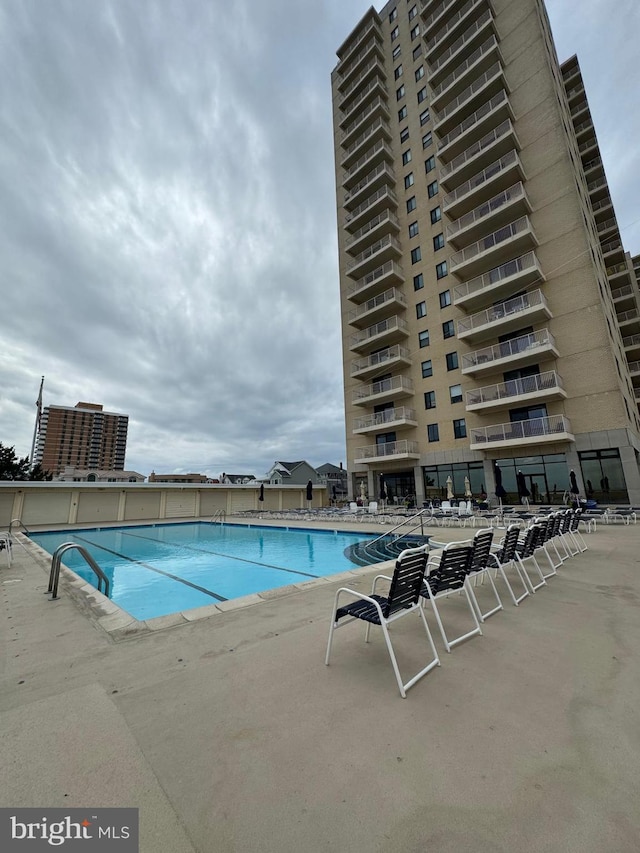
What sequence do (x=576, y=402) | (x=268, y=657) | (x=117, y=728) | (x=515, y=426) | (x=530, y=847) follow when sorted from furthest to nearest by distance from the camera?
(x=515, y=426) < (x=576, y=402) < (x=268, y=657) < (x=117, y=728) < (x=530, y=847)

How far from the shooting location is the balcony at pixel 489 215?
19641 mm

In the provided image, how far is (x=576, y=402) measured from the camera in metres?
17.4

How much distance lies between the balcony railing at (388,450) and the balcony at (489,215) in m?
13.9

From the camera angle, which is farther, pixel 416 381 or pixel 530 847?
pixel 416 381

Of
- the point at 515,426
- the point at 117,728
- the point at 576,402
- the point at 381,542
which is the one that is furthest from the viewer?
the point at 515,426

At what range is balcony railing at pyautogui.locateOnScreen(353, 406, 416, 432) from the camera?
23.8 metres

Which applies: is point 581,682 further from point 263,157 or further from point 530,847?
point 263,157

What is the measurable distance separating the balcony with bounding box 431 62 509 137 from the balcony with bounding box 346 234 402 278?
7.63 m

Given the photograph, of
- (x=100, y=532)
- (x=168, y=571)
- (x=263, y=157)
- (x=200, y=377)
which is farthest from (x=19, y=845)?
(x=200, y=377)

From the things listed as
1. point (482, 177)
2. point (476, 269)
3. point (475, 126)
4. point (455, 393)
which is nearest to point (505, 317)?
point (476, 269)

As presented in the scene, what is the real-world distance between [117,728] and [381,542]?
11.4 meters

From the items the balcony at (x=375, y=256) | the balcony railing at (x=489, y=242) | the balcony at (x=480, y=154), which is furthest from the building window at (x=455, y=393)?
the balcony at (x=480, y=154)

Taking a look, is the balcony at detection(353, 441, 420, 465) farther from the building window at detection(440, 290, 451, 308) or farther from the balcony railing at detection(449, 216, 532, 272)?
the balcony railing at detection(449, 216, 532, 272)

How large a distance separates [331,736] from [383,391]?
78.3 feet
